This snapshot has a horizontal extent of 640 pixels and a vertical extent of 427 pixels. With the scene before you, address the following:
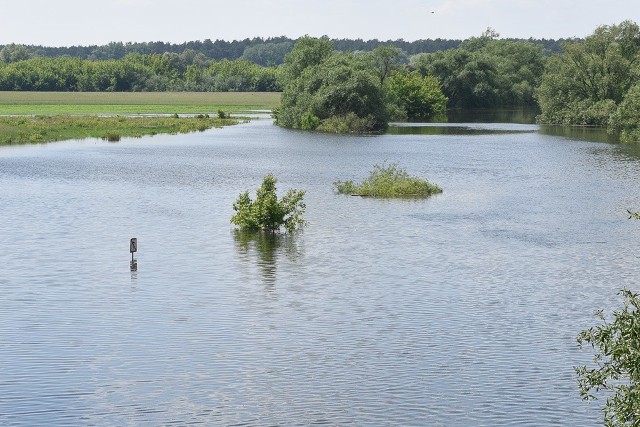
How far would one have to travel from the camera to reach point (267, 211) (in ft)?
194

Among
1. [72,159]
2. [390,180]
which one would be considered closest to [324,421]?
[390,180]

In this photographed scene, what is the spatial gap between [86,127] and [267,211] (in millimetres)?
86520

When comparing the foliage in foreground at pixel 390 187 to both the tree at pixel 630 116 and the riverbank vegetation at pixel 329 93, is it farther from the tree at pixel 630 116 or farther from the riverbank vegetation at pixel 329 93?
the riverbank vegetation at pixel 329 93

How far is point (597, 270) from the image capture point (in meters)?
49.6

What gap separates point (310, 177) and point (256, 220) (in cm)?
2908

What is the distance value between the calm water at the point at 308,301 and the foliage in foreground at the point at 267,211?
1.63 meters

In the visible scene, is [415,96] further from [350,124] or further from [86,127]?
[86,127]

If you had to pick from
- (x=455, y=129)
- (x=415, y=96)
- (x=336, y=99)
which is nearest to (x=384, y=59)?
(x=415, y=96)

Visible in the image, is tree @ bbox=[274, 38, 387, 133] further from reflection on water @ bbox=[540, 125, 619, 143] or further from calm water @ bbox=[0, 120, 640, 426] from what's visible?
calm water @ bbox=[0, 120, 640, 426]

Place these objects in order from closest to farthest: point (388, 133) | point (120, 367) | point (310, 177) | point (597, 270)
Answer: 1. point (120, 367)
2. point (597, 270)
3. point (310, 177)
4. point (388, 133)

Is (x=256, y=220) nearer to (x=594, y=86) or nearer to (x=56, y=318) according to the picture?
(x=56, y=318)

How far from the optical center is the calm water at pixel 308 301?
30.5m

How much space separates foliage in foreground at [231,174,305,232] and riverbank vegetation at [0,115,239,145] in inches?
2516

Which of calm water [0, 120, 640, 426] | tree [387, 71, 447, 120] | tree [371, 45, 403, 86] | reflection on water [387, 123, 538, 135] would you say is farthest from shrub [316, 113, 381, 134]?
calm water [0, 120, 640, 426]
